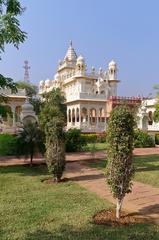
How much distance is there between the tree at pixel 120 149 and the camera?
5512 millimetres

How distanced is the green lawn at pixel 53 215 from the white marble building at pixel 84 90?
27.0 meters

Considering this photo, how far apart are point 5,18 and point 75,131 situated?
9904mm

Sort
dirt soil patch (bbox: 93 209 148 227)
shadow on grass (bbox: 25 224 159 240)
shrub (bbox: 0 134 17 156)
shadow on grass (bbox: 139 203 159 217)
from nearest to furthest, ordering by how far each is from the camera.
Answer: shadow on grass (bbox: 25 224 159 240) → dirt soil patch (bbox: 93 209 148 227) → shadow on grass (bbox: 139 203 159 217) → shrub (bbox: 0 134 17 156)

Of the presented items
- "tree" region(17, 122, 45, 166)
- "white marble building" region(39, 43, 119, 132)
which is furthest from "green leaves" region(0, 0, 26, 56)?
"white marble building" region(39, 43, 119, 132)

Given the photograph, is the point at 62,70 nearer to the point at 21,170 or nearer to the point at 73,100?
the point at 73,100

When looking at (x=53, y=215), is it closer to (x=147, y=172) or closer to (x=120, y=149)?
(x=120, y=149)

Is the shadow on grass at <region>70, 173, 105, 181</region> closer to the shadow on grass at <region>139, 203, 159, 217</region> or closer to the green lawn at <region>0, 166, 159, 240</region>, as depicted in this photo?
the green lawn at <region>0, 166, 159, 240</region>

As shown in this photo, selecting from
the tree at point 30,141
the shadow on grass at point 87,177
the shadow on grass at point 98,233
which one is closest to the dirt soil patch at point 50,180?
the shadow on grass at point 87,177

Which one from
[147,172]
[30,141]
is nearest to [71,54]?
[30,141]

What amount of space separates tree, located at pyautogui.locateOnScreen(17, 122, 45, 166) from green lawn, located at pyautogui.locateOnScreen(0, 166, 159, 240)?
11.4 feet

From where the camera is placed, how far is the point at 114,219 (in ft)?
18.0

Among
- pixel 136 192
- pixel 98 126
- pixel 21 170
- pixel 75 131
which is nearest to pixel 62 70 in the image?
pixel 98 126

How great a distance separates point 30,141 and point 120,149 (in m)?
7.25

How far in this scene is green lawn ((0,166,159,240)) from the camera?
15.4 feet
